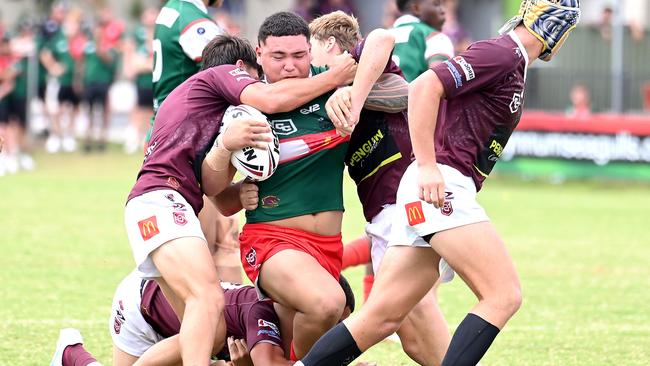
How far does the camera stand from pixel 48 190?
17609 millimetres

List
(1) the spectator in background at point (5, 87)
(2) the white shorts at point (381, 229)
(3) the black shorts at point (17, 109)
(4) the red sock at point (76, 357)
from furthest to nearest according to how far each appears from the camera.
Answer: (3) the black shorts at point (17, 109)
(1) the spectator in background at point (5, 87)
(2) the white shorts at point (381, 229)
(4) the red sock at point (76, 357)

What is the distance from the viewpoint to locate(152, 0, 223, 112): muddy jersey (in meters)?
8.15

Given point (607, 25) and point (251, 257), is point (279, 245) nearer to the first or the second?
point (251, 257)

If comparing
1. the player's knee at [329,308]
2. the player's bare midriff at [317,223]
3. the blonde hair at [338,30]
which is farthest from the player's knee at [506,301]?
the blonde hair at [338,30]

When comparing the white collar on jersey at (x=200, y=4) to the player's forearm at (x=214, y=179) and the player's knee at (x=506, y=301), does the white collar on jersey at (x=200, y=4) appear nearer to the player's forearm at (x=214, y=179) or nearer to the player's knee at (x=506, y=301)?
the player's forearm at (x=214, y=179)

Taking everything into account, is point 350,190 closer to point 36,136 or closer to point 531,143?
point 531,143

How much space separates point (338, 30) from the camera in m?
6.89

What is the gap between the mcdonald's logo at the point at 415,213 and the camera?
5.86m

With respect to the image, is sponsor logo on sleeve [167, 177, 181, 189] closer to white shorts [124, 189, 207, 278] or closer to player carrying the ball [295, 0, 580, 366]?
white shorts [124, 189, 207, 278]

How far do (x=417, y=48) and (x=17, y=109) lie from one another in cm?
1368

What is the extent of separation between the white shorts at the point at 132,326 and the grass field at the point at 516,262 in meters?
0.94

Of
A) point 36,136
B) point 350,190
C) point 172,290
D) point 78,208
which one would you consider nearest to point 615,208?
point 350,190

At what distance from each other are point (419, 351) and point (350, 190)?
38.4 feet

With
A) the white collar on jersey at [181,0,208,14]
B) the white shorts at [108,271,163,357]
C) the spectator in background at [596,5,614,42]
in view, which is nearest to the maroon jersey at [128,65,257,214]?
the white shorts at [108,271,163,357]
